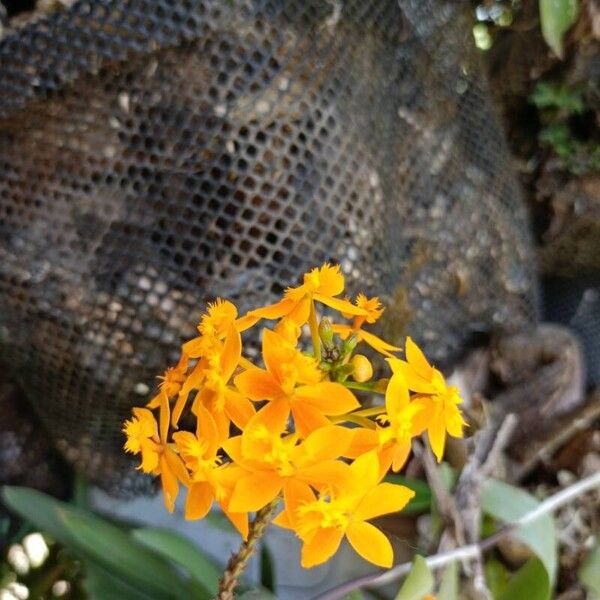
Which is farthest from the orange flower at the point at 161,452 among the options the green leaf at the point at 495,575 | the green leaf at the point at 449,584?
the green leaf at the point at 495,575

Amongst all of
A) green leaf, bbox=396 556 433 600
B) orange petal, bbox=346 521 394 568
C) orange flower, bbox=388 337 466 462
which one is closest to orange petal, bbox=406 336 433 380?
orange flower, bbox=388 337 466 462

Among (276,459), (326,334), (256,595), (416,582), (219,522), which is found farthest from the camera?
(219,522)

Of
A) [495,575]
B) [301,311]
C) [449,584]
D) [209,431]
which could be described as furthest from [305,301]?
[495,575]

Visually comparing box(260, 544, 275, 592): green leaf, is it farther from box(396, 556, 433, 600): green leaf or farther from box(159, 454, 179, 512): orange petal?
box(159, 454, 179, 512): orange petal

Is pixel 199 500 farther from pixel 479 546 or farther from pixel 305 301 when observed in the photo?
pixel 479 546

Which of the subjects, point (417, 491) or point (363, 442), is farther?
point (417, 491)

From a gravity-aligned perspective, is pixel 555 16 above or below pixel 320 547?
above

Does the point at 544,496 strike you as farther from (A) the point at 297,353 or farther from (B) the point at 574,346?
(A) the point at 297,353

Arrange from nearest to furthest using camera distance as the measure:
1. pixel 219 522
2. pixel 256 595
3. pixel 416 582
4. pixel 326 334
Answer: pixel 326 334 < pixel 416 582 < pixel 256 595 < pixel 219 522
